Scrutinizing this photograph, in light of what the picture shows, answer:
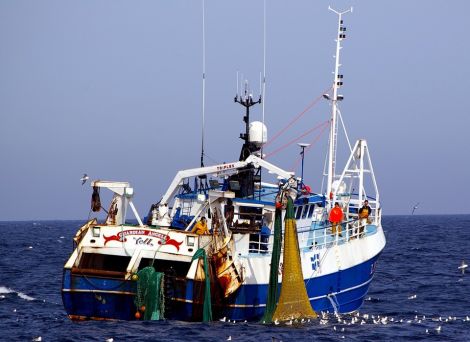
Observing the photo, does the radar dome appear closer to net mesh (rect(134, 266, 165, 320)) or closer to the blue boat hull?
the blue boat hull

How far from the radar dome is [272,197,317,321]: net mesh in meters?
5.66

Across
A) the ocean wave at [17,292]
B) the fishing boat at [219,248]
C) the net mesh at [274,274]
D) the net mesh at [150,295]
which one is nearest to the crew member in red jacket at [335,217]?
the fishing boat at [219,248]

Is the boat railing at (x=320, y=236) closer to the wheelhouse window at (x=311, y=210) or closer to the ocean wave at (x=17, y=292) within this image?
the wheelhouse window at (x=311, y=210)

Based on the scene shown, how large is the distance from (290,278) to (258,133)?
23.6ft

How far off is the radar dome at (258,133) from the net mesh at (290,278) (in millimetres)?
5663

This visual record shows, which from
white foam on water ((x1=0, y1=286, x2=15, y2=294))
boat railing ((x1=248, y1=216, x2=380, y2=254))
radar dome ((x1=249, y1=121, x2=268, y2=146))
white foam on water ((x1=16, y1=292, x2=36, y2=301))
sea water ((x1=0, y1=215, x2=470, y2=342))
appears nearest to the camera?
sea water ((x1=0, y1=215, x2=470, y2=342))

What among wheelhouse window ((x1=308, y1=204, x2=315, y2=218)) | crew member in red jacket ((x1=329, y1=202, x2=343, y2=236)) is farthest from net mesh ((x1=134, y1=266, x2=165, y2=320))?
wheelhouse window ((x1=308, y1=204, x2=315, y2=218))

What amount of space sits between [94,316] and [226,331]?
3926 mm

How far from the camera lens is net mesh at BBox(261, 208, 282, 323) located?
29.5 m

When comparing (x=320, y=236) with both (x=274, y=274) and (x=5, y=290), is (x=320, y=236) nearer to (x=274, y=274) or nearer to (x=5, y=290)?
(x=274, y=274)

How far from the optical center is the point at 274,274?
2952 cm

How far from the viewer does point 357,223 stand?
36.9 m

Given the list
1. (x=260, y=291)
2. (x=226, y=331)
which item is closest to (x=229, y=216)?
(x=260, y=291)

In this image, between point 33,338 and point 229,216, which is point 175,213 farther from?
point 33,338
